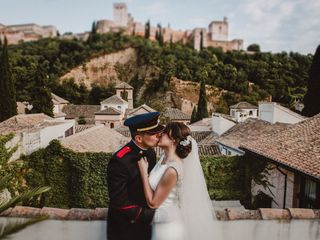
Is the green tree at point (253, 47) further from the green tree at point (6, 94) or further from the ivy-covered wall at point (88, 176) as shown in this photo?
the ivy-covered wall at point (88, 176)

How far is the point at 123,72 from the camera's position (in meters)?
76.8

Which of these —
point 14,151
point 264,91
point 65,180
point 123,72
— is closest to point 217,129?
point 65,180

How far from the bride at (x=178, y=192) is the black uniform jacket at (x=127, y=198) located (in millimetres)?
98

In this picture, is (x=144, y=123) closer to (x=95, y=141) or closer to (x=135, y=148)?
(x=135, y=148)

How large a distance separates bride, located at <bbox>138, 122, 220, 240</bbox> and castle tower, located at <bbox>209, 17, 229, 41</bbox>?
103 metres

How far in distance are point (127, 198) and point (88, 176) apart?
40.2 ft

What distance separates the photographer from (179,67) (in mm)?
65562

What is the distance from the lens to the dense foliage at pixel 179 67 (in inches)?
2303

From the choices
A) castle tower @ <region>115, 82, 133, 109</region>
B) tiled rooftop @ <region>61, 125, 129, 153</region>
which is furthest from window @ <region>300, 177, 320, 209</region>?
castle tower @ <region>115, 82, 133, 109</region>

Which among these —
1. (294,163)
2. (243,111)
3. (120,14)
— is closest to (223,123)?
(294,163)

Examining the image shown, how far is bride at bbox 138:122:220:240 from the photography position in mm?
2818

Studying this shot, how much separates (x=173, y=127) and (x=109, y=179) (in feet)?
3.04

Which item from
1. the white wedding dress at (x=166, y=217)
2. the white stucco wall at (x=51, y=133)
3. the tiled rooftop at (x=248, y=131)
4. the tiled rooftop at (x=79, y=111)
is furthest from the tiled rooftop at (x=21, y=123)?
the tiled rooftop at (x=79, y=111)

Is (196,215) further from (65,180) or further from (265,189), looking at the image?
(65,180)
